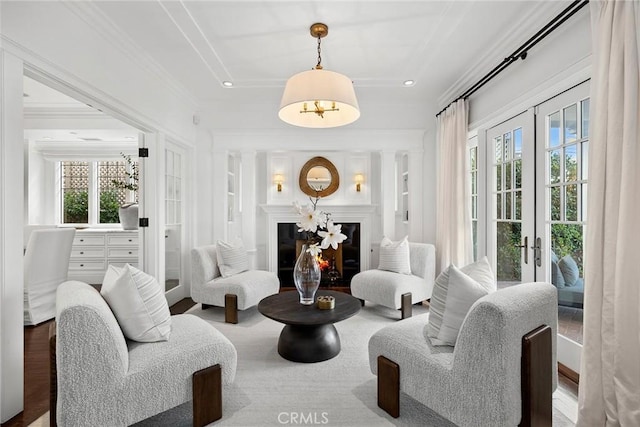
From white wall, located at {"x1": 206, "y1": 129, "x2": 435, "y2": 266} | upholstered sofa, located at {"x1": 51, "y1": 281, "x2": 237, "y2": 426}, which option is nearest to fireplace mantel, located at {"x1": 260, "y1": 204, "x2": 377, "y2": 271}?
white wall, located at {"x1": 206, "y1": 129, "x2": 435, "y2": 266}

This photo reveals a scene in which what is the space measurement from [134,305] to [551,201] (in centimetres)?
292

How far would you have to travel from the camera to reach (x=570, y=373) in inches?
89.8

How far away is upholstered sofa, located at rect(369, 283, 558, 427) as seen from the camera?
4.72ft

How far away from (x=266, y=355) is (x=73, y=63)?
2503 mm

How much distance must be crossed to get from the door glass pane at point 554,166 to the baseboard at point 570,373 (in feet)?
4.36

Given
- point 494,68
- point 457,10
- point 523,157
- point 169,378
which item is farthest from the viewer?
point 494,68

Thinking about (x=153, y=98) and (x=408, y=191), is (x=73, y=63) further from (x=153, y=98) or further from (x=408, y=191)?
(x=408, y=191)

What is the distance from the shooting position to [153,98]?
3.40m

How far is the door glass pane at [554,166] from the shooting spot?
250cm

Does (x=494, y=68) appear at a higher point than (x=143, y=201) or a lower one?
higher

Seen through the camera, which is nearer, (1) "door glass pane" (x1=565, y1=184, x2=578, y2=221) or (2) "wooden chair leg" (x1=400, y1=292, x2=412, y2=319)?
(1) "door glass pane" (x1=565, y1=184, x2=578, y2=221)

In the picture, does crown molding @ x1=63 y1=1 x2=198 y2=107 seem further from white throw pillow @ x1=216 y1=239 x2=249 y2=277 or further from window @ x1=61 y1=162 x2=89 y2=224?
window @ x1=61 y1=162 x2=89 y2=224

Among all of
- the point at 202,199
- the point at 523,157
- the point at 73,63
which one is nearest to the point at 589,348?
the point at 523,157

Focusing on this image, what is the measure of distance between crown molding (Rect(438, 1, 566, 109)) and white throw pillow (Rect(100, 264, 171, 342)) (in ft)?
10.4
